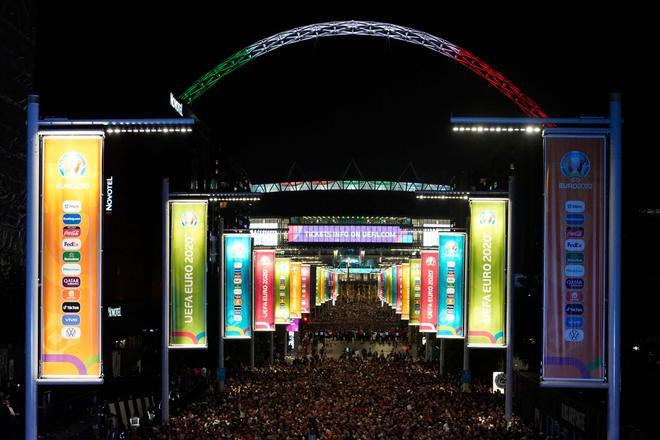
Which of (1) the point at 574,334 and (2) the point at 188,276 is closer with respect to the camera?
(1) the point at 574,334

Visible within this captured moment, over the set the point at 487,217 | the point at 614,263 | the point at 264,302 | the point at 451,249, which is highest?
the point at 487,217

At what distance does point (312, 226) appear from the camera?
122812 mm

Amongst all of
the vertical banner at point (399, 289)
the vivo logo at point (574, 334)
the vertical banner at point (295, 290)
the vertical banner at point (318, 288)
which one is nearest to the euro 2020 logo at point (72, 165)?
the vivo logo at point (574, 334)

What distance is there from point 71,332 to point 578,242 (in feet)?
20.6

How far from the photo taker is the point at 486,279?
19344mm

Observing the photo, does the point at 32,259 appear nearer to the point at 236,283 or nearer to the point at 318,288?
the point at 236,283

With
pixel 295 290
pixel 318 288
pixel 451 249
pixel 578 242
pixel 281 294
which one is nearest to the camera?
pixel 578 242

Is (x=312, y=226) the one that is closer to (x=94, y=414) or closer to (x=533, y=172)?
(x=533, y=172)

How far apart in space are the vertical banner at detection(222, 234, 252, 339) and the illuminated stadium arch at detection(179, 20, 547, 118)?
2526cm

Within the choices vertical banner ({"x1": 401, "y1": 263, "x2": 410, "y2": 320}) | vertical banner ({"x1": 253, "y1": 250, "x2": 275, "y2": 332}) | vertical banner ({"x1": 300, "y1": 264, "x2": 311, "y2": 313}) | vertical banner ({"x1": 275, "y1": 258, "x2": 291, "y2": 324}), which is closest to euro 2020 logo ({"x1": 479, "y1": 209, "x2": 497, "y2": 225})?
vertical banner ({"x1": 253, "y1": 250, "x2": 275, "y2": 332})

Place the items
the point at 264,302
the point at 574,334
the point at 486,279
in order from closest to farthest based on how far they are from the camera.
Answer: the point at 574,334 < the point at 486,279 < the point at 264,302

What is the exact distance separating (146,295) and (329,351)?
31227 millimetres

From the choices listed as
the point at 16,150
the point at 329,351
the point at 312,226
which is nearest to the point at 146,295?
the point at 16,150

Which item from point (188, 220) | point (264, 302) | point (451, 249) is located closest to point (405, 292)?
point (264, 302)
